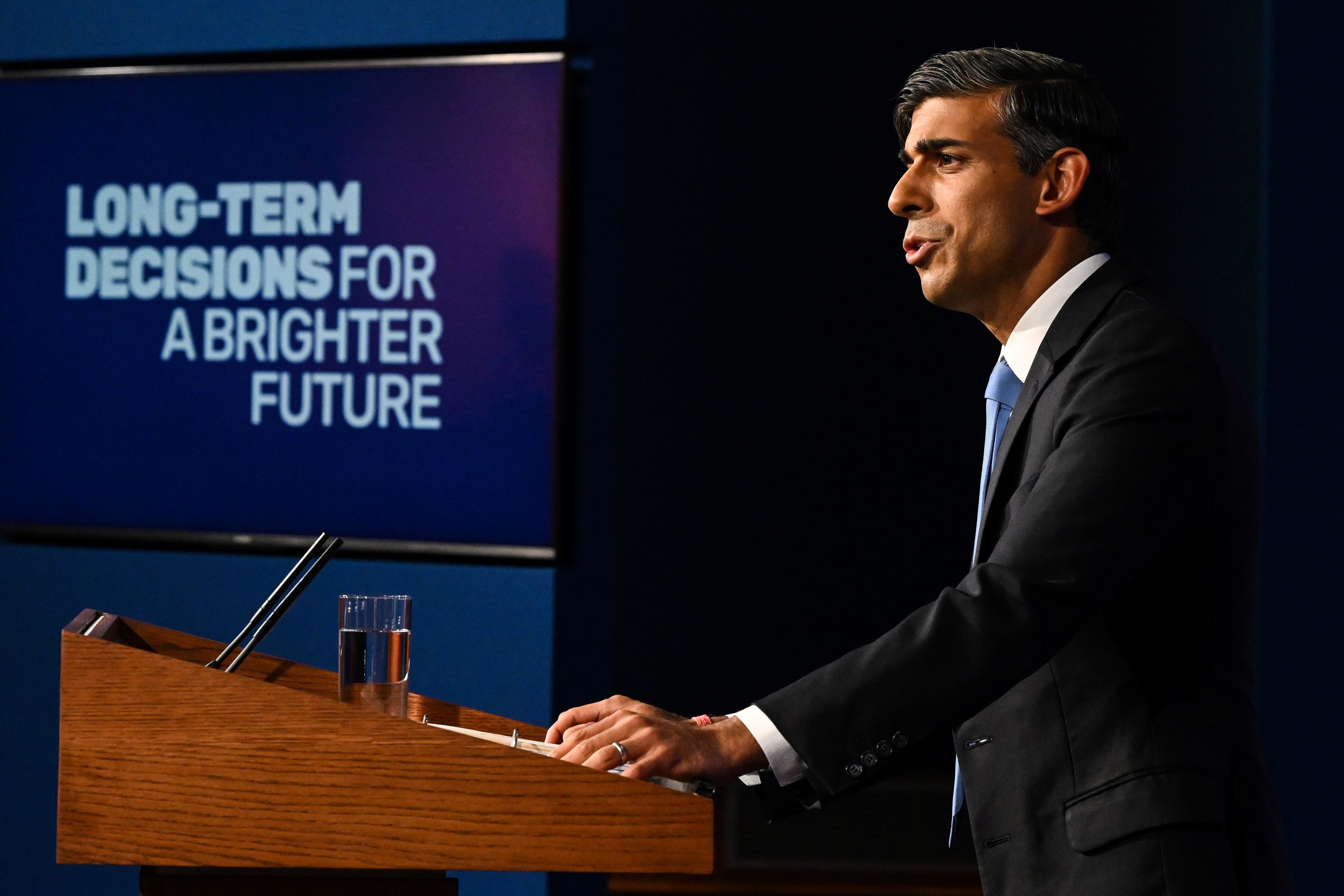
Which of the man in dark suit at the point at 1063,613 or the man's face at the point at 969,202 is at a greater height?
the man's face at the point at 969,202

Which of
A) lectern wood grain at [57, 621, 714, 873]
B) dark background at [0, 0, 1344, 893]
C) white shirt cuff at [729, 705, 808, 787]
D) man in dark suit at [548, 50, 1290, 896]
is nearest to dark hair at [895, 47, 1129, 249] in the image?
man in dark suit at [548, 50, 1290, 896]

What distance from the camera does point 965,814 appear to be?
1.71 metres

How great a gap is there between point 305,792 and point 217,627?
220cm

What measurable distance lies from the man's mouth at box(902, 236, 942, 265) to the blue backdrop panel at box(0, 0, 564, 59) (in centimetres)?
163

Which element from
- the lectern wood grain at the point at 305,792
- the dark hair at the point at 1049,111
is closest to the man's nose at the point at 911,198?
the dark hair at the point at 1049,111

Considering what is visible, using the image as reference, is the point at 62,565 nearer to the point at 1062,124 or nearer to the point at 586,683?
the point at 586,683

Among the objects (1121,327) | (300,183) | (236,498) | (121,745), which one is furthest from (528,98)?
(121,745)

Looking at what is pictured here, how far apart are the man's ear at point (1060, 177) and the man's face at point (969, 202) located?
0.01 meters

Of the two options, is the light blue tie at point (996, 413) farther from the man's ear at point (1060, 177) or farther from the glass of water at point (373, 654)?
the glass of water at point (373, 654)

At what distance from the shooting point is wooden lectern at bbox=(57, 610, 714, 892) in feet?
4.01

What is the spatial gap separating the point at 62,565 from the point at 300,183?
1091mm

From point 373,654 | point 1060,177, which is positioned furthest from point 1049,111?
point 373,654

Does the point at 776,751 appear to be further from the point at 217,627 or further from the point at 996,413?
the point at 217,627

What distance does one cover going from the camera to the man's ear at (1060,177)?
65.2 inches
